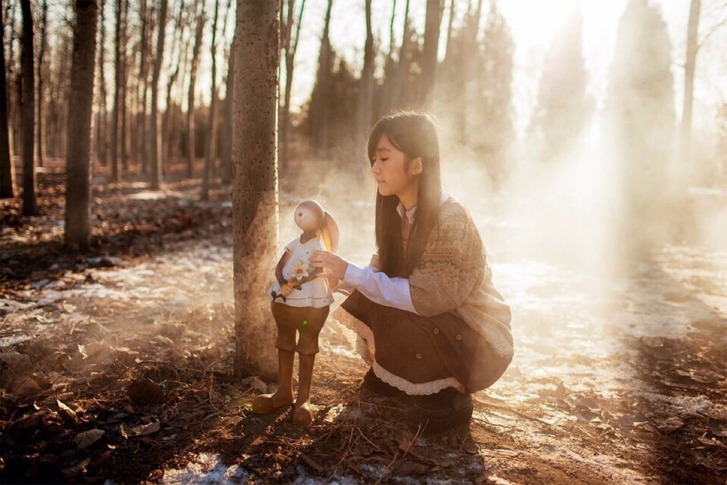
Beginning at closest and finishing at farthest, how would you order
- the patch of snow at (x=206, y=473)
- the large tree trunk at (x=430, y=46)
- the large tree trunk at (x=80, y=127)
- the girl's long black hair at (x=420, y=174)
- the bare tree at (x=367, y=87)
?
the patch of snow at (x=206, y=473)
the girl's long black hair at (x=420, y=174)
the large tree trunk at (x=80, y=127)
the large tree trunk at (x=430, y=46)
the bare tree at (x=367, y=87)

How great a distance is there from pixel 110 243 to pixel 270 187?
5720 millimetres

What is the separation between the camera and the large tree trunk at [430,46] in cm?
991

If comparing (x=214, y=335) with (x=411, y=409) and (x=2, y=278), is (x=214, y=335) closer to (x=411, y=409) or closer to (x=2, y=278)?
(x=411, y=409)

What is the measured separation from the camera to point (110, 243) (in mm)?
7672

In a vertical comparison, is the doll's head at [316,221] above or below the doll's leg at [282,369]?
above

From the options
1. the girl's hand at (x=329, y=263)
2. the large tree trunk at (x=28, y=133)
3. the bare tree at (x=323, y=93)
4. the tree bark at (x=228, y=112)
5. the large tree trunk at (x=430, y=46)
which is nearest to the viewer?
the girl's hand at (x=329, y=263)

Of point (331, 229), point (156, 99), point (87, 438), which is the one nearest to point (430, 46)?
point (331, 229)

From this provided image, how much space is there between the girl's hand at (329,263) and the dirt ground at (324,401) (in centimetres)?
82

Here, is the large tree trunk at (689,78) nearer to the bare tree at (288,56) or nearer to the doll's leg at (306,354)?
the bare tree at (288,56)

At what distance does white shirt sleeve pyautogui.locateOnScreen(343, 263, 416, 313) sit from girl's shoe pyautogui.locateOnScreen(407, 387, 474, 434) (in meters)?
0.54

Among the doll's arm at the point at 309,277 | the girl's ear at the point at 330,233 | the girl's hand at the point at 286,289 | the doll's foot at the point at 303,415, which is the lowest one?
the doll's foot at the point at 303,415

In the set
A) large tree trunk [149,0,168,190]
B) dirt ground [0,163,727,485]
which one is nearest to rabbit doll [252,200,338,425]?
dirt ground [0,163,727,485]

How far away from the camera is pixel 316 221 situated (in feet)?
8.27

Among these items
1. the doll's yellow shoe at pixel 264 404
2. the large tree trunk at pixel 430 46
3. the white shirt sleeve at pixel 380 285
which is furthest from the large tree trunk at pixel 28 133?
the white shirt sleeve at pixel 380 285
